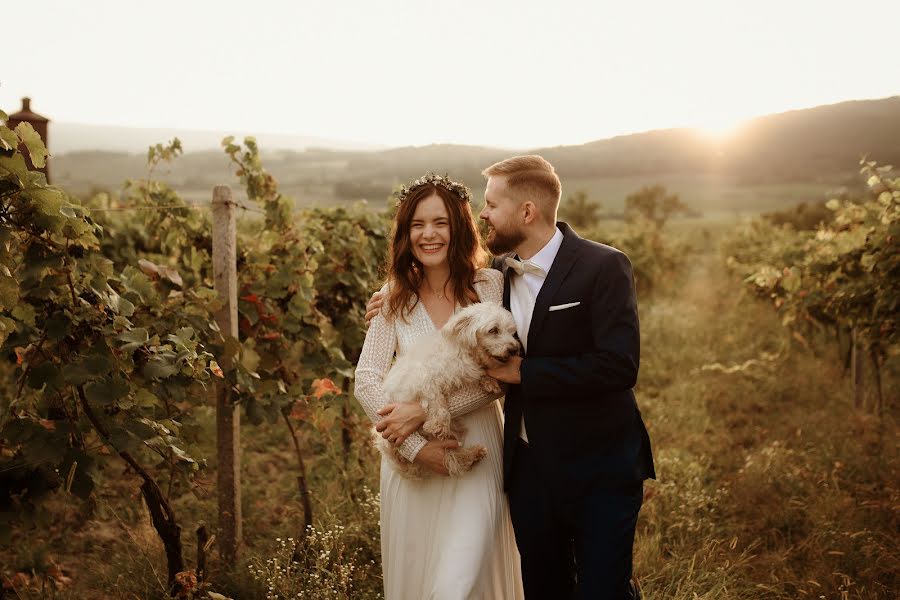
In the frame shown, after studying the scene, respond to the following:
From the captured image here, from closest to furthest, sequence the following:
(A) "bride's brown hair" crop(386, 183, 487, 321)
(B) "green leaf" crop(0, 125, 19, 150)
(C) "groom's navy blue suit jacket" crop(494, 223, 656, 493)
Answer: (B) "green leaf" crop(0, 125, 19, 150)
(C) "groom's navy blue suit jacket" crop(494, 223, 656, 493)
(A) "bride's brown hair" crop(386, 183, 487, 321)

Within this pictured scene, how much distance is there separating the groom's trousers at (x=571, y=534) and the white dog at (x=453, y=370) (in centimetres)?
29

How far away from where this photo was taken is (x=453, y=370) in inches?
111

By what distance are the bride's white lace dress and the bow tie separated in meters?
0.18

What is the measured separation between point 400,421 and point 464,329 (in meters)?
0.48

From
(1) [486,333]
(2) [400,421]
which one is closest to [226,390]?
(2) [400,421]

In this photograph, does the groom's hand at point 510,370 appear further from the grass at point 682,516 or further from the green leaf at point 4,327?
the green leaf at point 4,327

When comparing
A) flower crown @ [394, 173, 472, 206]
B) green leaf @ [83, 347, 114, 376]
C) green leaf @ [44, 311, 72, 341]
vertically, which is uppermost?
flower crown @ [394, 173, 472, 206]

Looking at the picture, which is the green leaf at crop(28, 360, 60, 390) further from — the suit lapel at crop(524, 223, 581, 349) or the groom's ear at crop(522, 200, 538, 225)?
the groom's ear at crop(522, 200, 538, 225)

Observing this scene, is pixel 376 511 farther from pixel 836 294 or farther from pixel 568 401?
pixel 836 294

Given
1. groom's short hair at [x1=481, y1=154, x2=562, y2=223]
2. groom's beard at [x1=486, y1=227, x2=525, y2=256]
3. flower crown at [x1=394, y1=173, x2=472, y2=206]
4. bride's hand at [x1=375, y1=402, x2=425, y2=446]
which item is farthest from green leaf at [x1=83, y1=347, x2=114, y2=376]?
groom's short hair at [x1=481, y1=154, x2=562, y2=223]

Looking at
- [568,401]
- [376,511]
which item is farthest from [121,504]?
[568,401]

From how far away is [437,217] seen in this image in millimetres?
2992

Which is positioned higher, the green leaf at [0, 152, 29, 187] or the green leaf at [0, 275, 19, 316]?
the green leaf at [0, 152, 29, 187]

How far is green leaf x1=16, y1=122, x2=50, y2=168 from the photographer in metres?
2.42
